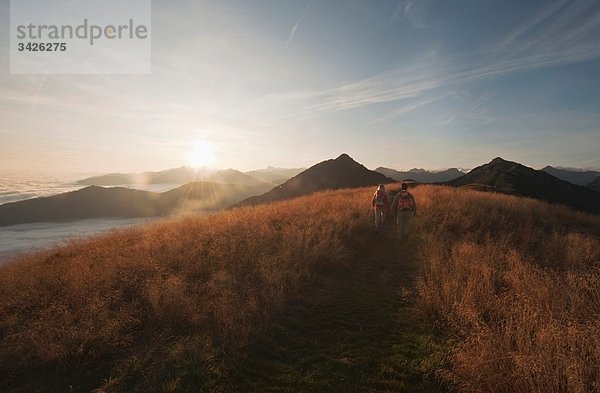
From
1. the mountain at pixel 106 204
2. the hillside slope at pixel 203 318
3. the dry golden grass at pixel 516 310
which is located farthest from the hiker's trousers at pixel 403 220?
the mountain at pixel 106 204

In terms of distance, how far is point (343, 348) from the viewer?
5.15 m

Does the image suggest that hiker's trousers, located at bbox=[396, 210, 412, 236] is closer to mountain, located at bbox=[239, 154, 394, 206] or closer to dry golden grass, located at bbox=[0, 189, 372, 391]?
dry golden grass, located at bbox=[0, 189, 372, 391]

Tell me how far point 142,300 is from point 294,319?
11.1ft

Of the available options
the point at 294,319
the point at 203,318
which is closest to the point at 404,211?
the point at 294,319

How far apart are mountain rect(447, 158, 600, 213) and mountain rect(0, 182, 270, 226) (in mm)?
123653

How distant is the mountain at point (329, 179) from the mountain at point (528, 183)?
18.2m

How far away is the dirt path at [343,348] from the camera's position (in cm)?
431

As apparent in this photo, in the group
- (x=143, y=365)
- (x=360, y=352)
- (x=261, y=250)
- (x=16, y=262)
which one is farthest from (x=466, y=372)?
(x=16, y=262)

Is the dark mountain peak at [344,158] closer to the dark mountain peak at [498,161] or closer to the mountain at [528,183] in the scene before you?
the mountain at [528,183]

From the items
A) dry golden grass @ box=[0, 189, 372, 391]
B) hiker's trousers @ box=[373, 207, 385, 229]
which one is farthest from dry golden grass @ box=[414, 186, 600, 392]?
dry golden grass @ box=[0, 189, 372, 391]

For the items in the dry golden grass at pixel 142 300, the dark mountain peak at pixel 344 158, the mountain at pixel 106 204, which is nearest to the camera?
the dry golden grass at pixel 142 300

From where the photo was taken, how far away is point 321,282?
788cm

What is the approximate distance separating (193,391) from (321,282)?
13.8 feet

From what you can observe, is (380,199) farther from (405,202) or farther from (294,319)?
(294,319)
